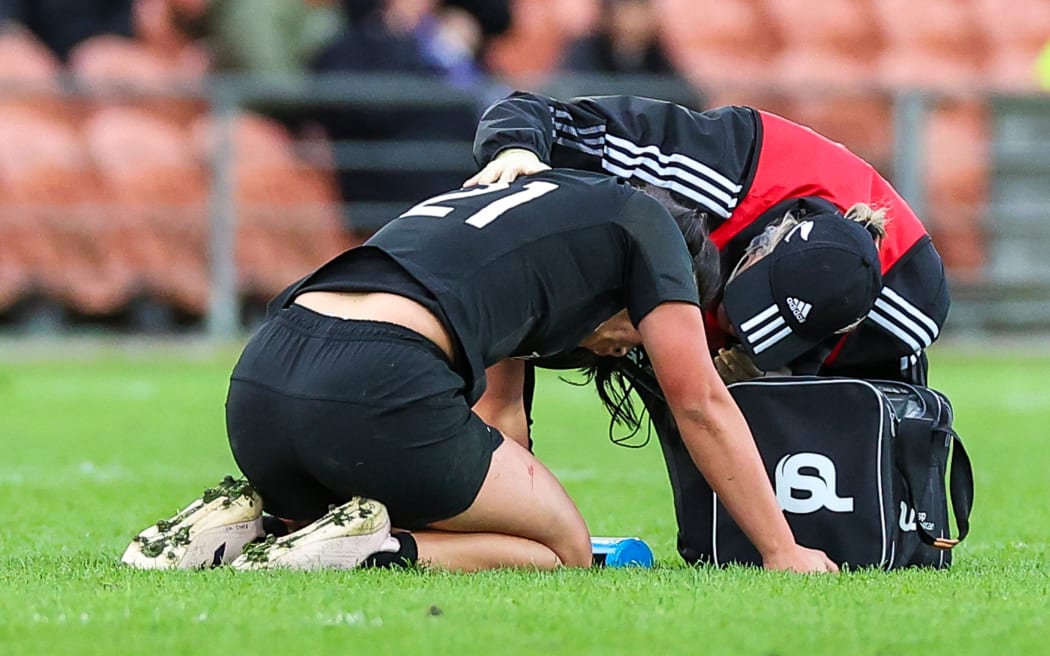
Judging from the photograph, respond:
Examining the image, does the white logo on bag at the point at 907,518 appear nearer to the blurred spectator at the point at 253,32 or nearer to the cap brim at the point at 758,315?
the cap brim at the point at 758,315

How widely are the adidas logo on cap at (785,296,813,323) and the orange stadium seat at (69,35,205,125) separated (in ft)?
24.7

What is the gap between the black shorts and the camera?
12.8 feet

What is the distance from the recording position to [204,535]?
409 cm

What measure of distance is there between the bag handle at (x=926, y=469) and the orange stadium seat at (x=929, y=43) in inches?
382

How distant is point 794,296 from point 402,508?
99cm

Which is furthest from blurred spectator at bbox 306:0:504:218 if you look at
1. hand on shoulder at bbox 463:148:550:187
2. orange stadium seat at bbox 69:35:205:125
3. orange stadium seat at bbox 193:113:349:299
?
hand on shoulder at bbox 463:148:550:187

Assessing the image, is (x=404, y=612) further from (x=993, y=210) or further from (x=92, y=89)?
(x=993, y=210)

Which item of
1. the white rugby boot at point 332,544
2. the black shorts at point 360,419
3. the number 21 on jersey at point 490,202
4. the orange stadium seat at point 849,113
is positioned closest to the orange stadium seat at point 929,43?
the orange stadium seat at point 849,113

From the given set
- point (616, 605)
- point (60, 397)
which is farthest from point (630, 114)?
point (60, 397)

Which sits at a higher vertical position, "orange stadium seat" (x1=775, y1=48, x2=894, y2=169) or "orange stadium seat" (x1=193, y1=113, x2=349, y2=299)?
"orange stadium seat" (x1=775, y1=48, x2=894, y2=169)

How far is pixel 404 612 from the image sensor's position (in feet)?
11.1

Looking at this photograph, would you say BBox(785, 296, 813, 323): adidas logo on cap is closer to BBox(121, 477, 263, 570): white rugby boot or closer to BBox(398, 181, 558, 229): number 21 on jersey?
BBox(398, 181, 558, 229): number 21 on jersey

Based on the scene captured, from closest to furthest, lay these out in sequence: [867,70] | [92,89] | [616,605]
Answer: [616,605] → [92,89] → [867,70]

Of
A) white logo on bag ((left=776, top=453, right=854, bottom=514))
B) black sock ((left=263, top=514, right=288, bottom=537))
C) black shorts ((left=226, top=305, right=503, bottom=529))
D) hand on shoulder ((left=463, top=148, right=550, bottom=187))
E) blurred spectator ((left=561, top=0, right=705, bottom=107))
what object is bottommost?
black sock ((left=263, top=514, right=288, bottom=537))
